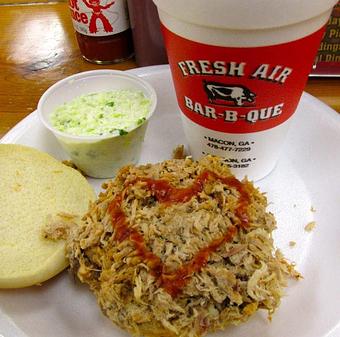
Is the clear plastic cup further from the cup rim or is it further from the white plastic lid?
the cup rim

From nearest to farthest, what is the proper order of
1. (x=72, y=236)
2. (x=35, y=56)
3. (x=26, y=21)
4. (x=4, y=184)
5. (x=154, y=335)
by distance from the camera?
(x=154, y=335), (x=72, y=236), (x=4, y=184), (x=35, y=56), (x=26, y=21)

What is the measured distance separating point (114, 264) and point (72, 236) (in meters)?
0.15

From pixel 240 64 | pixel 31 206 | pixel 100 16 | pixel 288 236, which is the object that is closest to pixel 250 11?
pixel 240 64

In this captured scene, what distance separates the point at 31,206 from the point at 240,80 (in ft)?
1.81

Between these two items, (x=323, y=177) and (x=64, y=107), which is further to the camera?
(x=64, y=107)

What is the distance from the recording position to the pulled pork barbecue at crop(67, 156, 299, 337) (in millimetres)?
848

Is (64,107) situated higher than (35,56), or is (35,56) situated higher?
(64,107)

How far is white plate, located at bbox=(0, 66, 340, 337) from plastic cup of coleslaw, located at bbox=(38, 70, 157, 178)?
0.08 metres

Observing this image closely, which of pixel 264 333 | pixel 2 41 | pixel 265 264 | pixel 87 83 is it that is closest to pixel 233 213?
pixel 265 264

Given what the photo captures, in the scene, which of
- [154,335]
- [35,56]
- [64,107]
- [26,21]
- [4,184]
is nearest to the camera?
[154,335]

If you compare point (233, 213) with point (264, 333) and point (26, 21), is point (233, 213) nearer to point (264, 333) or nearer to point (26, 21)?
point (264, 333)

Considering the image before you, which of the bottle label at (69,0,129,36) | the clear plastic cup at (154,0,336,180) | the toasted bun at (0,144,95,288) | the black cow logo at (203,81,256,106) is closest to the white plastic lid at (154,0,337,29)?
the clear plastic cup at (154,0,336,180)

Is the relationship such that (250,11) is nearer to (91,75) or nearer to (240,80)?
(240,80)

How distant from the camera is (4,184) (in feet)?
3.74
